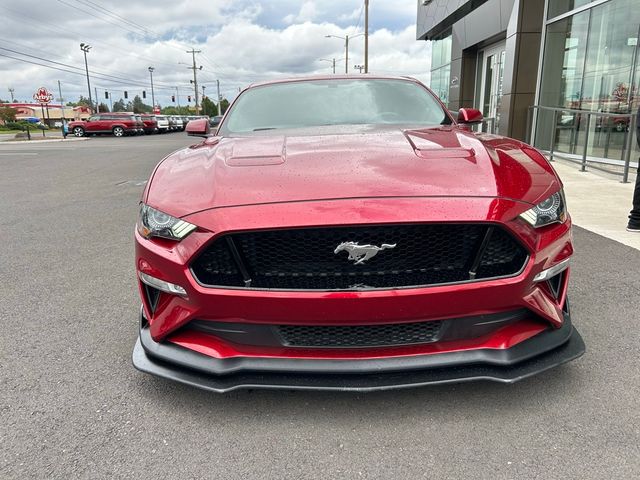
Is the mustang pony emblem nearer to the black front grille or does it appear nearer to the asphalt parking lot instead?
the black front grille

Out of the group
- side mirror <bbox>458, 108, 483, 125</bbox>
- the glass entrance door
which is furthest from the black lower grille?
the glass entrance door

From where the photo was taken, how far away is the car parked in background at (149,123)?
38.1 metres

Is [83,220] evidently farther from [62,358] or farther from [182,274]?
[182,274]

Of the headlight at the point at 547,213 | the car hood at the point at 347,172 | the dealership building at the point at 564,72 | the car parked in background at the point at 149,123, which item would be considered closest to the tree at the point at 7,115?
the car parked in background at the point at 149,123

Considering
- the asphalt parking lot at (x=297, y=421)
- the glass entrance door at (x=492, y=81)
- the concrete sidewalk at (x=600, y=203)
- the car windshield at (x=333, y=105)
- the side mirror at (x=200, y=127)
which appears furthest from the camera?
the glass entrance door at (x=492, y=81)

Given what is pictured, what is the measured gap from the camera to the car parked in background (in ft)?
125

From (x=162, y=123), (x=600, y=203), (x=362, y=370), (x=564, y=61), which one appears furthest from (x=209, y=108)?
(x=362, y=370)

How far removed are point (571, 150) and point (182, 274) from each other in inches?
464

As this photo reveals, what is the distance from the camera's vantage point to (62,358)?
272 centimetres

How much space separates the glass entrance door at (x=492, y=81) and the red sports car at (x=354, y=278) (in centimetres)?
1618

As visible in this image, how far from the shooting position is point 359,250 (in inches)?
78.2

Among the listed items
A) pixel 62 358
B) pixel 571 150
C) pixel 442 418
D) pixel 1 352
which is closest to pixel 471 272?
pixel 442 418

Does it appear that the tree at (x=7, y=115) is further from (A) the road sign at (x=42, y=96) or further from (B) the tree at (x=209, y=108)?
(A) the road sign at (x=42, y=96)

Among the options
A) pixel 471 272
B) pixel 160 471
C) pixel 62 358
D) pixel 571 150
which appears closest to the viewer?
pixel 160 471
